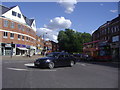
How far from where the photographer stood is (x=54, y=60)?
14828 millimetres

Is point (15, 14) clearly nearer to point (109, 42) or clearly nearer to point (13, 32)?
point (13, 32)

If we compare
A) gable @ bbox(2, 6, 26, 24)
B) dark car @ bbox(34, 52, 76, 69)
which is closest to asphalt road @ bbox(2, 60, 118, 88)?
dark car @ bbox(34, 52, 76, 69)

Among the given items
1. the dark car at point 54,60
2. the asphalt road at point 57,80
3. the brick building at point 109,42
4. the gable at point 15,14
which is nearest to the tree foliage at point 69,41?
the brick building at point 109,42

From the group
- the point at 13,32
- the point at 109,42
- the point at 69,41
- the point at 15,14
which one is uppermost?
the point at 15,14

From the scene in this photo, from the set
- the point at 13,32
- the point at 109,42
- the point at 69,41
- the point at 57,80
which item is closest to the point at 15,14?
the point at 13,32

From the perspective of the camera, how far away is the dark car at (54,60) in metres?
14.3

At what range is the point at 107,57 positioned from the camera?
2767 centimetres

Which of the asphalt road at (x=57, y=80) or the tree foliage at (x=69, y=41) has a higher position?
the tree foliage at (x=69, y=41)

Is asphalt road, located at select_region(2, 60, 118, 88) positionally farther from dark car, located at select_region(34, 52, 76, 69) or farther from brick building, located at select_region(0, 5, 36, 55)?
brick building, located at select_region(0, 5, 36, 55)

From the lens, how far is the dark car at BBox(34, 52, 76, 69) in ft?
47.0

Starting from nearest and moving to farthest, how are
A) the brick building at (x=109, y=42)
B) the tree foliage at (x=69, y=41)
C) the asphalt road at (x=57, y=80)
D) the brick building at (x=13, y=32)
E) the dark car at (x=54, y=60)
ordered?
the asphalt road at (x=57, y=80) < the dark car at (x=54, y=60) < the brick building at (x=109, y=42) < the brick building at (x=13, y=32) < the tree foliage at (x=69, y=41)

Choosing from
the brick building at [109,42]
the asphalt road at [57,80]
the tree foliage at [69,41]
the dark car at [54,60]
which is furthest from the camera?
the tree foliage at [69,41]

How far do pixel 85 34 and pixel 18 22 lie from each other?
6833 centimetres

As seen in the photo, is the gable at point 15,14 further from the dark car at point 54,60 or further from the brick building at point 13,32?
the dark car at point 54,60
